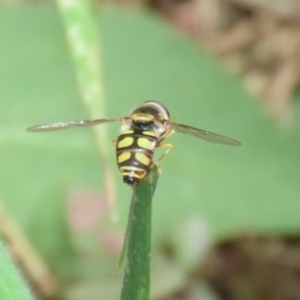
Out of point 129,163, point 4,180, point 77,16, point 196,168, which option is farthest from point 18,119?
point 129,163

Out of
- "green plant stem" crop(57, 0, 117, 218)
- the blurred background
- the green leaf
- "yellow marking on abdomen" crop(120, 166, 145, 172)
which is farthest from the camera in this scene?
the blurred background

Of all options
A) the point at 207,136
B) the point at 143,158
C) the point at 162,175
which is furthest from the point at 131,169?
the point at 162,175

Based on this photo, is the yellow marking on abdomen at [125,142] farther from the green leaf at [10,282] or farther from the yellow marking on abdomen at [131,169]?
the green leaf at [10,282]

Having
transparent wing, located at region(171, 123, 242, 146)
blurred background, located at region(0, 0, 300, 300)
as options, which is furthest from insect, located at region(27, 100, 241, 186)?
blurred background, located at region(0, 0, 300, 300)

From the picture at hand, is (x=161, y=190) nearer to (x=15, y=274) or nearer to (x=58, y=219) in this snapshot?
(x=58, y=219)

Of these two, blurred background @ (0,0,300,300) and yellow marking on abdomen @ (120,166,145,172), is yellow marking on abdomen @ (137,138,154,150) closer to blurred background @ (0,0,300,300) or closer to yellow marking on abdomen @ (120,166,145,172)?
yellow marking on abdomen @ (120,166,145,172)

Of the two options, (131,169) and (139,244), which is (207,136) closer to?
(131,169)

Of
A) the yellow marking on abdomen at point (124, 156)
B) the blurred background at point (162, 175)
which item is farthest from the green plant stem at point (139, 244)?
the blurred background at point (162, 175)

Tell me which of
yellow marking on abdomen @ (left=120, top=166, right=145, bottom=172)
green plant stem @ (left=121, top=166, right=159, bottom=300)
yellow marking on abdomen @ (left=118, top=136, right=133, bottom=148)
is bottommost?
green plant stem @ (left=121, top=166, right=159, bottom=300)
